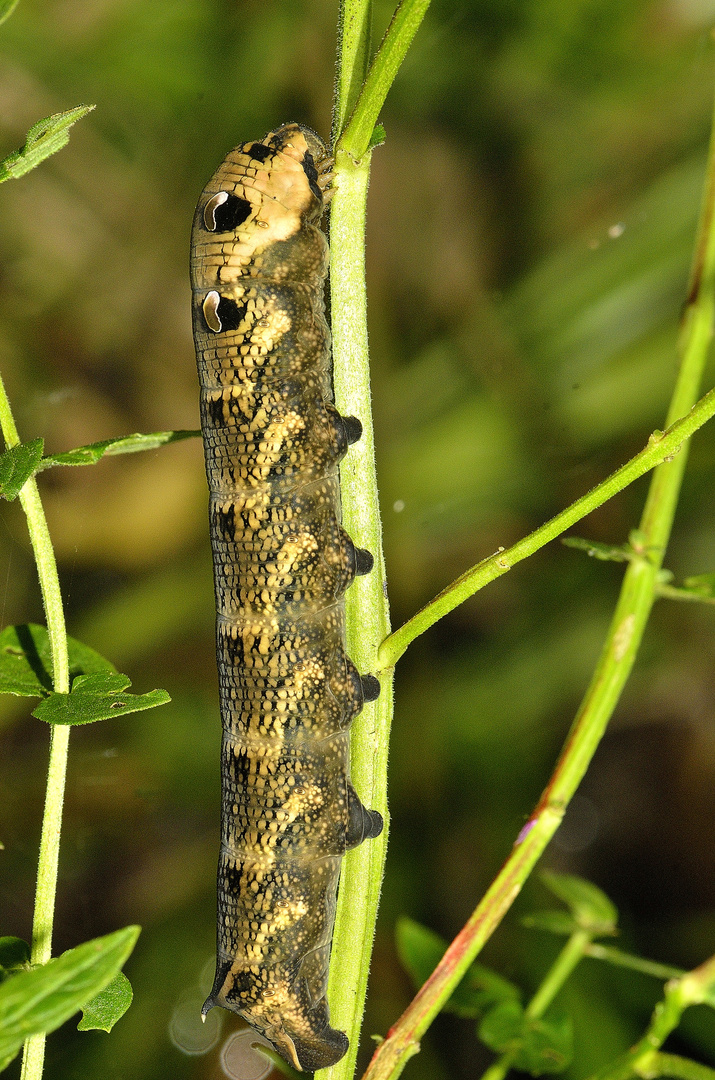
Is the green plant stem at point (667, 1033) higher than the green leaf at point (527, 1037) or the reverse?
higher

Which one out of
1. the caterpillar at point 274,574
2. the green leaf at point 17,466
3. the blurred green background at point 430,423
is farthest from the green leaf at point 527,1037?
the blurred green background at point 430,423

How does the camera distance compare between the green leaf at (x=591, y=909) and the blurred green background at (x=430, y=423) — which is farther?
the blurred green background at (x=430, y=423)

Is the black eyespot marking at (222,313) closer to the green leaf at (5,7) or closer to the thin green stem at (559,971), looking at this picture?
the green leaf at (5,7)

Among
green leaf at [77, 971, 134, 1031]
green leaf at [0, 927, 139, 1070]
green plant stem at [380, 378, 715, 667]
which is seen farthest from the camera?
green leaf at [77, 971, 134, 1031]

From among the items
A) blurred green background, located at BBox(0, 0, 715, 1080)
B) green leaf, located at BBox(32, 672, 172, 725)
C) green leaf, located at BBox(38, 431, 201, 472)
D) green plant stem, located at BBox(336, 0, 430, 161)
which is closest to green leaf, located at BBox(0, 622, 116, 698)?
green leaf, located at BBox(32, 672, 172, 725)

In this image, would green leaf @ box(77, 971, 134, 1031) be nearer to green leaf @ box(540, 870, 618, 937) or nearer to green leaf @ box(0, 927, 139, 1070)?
green leaf @ box(0, 927, 139, 1070)

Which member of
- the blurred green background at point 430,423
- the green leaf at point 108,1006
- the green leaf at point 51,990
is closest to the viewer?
the green leaf at point 51,990

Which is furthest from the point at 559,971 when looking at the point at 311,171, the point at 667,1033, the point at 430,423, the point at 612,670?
the point at 430,423
